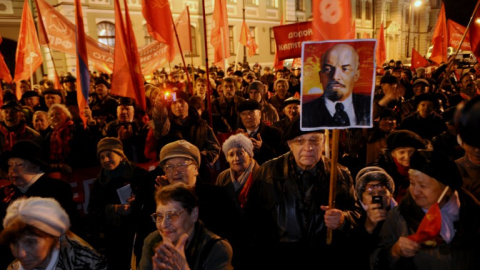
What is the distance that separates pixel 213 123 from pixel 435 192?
13.7ft

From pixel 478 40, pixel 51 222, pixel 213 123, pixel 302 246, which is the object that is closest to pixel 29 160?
pixel 51 222

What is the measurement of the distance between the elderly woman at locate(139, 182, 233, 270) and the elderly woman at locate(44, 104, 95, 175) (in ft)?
9.47

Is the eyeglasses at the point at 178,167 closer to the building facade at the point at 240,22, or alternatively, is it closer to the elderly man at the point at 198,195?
the elderly man at the point at 198,195

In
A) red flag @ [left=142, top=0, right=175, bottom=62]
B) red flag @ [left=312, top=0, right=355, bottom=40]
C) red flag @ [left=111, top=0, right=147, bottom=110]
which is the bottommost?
red flag @ [left=111, top=0, right=147, bottom=110]

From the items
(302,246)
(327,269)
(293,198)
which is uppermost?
(293,198)

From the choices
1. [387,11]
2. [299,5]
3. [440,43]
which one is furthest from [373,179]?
[387,11]

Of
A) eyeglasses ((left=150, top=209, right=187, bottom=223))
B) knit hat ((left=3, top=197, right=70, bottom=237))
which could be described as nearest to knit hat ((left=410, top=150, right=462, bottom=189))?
eyeglasses ((left=150, top=209, right=187, bottom=223))

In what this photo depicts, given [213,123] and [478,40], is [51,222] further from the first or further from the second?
[478,40]

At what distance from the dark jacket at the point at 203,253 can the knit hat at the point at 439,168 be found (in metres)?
1.29

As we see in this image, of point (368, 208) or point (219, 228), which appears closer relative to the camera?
point (368, 208)

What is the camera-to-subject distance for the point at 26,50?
799 cm

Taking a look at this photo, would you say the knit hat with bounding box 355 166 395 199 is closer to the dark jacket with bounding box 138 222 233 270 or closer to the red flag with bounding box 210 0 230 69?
the dark jacket with bounding box 138 222 233 270

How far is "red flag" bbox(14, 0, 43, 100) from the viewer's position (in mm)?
7871

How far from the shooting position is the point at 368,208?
2537mm
